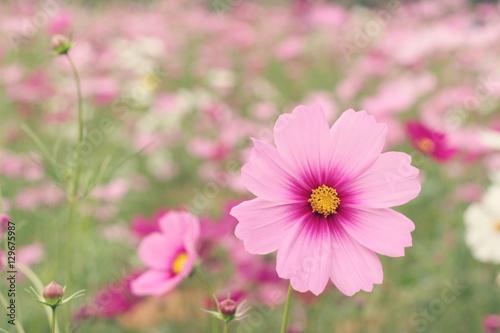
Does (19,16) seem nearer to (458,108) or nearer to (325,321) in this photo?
(458,108)

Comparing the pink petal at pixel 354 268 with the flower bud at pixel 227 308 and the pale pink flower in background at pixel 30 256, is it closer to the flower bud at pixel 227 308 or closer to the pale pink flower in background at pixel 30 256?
the flower bud at pixel 227 308

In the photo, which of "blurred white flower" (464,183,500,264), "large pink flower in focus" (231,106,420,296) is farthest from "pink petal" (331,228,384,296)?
"blurred white flower" (464,183,500,264)

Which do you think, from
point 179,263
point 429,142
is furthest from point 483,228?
point 179,263

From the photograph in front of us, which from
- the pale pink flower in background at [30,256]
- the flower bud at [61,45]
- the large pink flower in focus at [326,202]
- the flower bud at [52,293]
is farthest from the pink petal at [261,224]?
the pale pink flower in background at [30,256]

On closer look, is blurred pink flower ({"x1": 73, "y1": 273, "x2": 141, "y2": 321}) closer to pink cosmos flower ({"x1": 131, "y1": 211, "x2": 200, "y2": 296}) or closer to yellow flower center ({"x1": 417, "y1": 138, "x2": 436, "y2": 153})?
pink cosmos flower ({"x1": 131, "y1": 211, "x2": 200, "y2": 296})

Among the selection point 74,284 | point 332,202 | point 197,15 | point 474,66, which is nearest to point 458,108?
point 474,66

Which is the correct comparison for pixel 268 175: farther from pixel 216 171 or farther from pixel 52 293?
pixel 216 171
